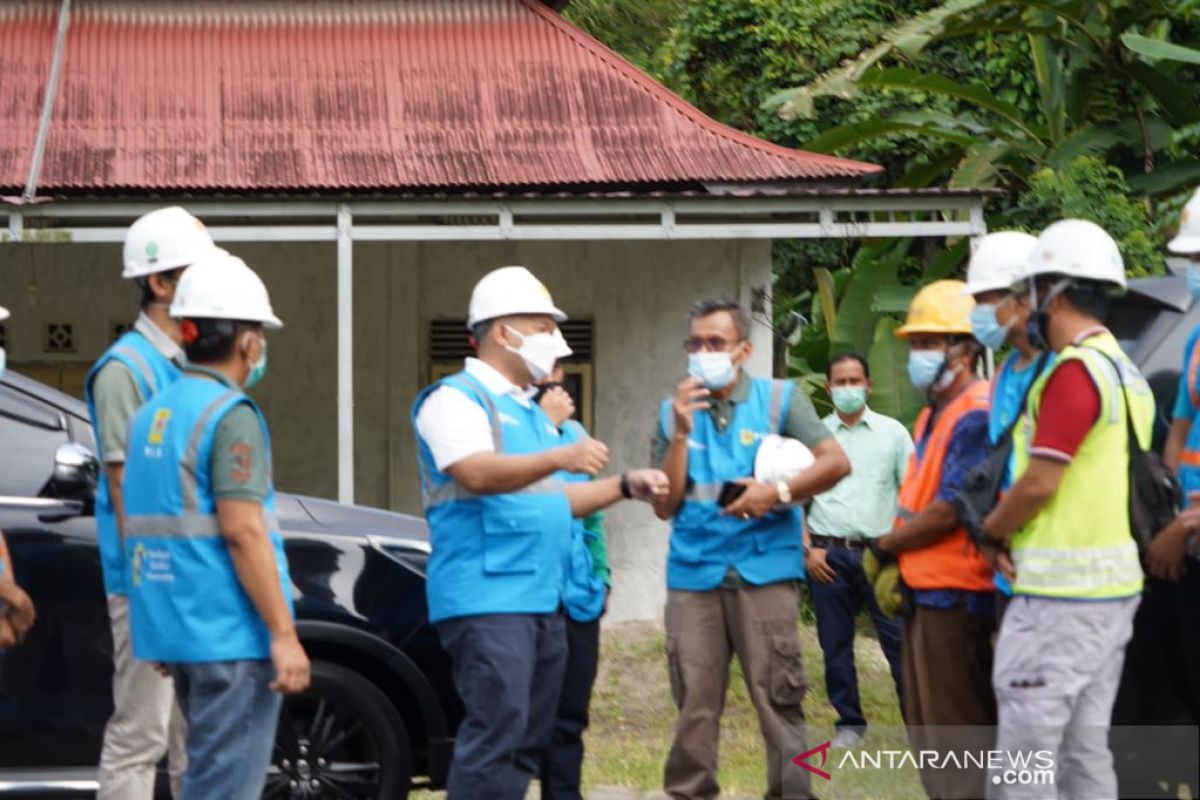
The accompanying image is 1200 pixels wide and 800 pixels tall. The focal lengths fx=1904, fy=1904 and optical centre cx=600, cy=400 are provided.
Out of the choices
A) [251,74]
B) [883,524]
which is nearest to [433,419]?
[883,524]

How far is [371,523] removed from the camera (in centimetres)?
709

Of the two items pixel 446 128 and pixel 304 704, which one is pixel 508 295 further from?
pixel 446 128

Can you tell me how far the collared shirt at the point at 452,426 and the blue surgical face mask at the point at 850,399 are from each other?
11.1 feet

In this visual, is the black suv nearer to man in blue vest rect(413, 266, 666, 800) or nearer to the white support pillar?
man in blue vest rect(413, 266, 666, 800)

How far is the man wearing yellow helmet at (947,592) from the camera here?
593 cm

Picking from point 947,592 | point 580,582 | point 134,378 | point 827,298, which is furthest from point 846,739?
point 827,298

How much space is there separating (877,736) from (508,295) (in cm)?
383

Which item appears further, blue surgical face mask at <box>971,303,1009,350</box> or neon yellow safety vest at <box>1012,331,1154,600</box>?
blue surgical face mask at <box>971,303,1009,350</box>

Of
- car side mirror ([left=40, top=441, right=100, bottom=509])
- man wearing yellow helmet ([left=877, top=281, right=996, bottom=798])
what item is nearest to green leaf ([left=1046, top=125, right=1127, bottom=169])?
man wearing yellow helmet ([left=877, top=281, right=996, bottom=798])

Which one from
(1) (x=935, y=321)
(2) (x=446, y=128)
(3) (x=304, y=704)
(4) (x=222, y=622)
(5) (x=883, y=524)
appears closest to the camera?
(4) (x=222, y=622)

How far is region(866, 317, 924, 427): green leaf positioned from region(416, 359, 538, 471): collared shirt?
6.10m

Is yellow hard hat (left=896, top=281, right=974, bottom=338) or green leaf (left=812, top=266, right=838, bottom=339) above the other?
green leaf (left=812, top=266, right=838, bottom=339)

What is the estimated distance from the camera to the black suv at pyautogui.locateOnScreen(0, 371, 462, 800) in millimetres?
6621

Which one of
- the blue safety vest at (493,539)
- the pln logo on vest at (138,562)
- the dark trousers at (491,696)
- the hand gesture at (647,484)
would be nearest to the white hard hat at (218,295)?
the pln logo on vest at (138,562)
